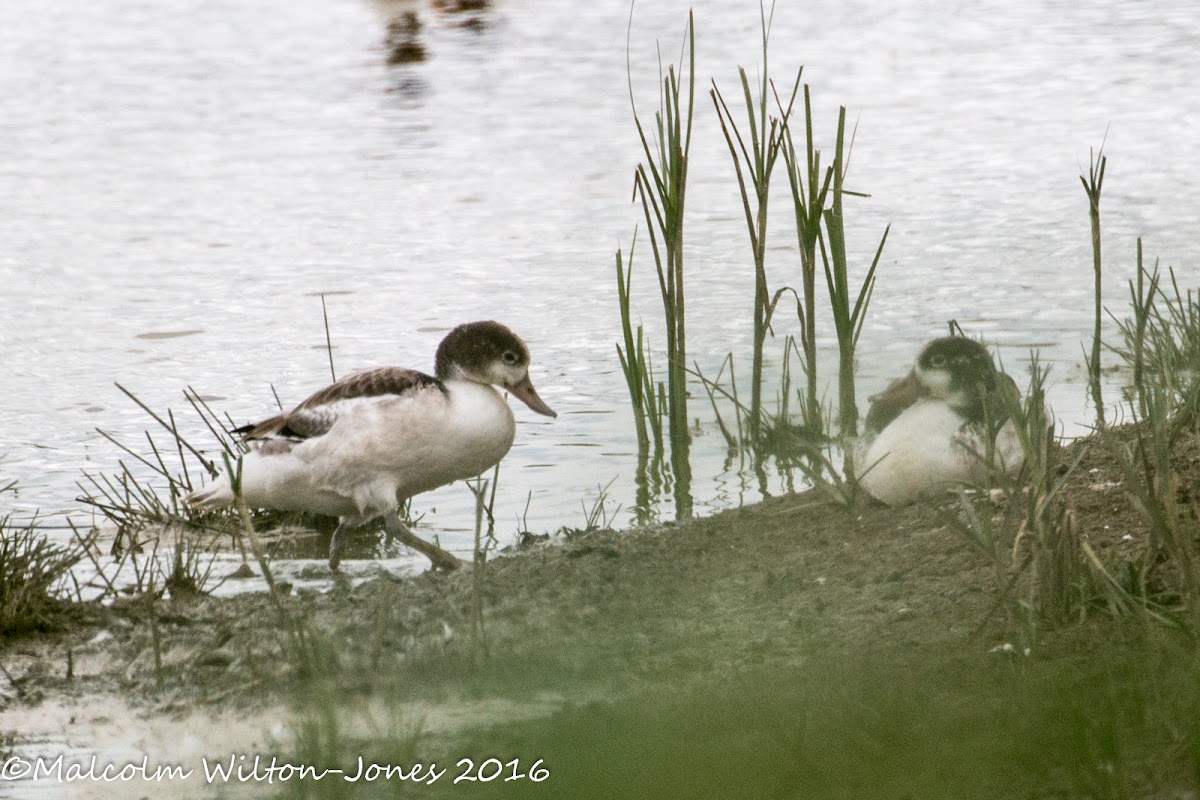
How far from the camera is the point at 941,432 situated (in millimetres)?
4789

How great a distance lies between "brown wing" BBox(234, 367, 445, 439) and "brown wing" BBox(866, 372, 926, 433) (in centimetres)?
148

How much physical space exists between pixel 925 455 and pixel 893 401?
62 cm

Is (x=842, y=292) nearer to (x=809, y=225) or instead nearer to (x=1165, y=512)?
(x=809, y=225)

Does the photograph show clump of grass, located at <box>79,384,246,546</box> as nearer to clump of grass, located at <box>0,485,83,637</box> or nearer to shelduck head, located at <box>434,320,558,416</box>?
clump of grass, located at <box>0,485,83,637</box>

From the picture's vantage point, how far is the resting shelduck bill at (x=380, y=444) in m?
5.26

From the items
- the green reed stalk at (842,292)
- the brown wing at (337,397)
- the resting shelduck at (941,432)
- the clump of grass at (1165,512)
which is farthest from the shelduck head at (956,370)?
the brown wing at (337,397)

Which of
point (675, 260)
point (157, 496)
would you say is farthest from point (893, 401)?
point (157, 496)

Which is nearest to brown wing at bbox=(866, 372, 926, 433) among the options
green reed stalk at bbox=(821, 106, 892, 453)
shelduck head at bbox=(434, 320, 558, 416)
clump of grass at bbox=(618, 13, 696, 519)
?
green reed stalk at bbox=(821, 106, 892, 453)

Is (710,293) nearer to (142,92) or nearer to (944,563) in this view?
(944,563)

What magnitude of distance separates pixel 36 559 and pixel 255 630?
80cm

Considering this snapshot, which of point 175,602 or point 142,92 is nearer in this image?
point 175,602

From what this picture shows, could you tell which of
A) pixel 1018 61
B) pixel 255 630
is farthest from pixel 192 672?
pixel 1018 61

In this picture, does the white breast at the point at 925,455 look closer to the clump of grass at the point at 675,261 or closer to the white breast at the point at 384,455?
the clump of grass at the point at 675,261

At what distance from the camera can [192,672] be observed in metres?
3.95
